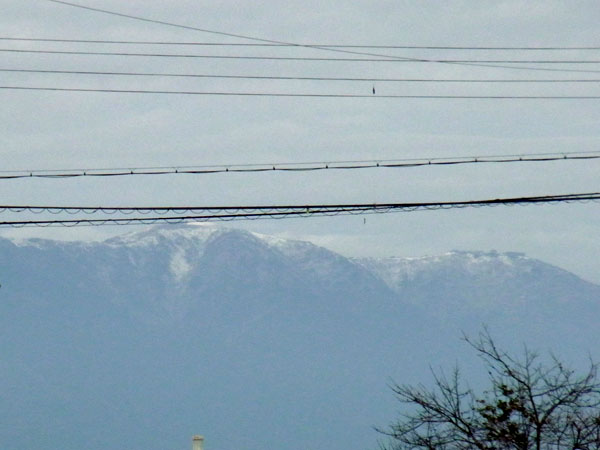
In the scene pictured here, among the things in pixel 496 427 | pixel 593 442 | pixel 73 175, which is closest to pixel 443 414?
pixel 496 427

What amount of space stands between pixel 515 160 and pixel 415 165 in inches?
67.1

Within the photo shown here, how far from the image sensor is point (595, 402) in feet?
84.2

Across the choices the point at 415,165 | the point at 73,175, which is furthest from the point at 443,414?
the point at 73,175

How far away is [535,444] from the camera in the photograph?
24.2m

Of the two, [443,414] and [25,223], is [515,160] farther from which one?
[25,223]

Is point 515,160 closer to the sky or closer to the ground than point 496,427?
closer to the sky

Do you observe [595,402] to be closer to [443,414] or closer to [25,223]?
[443,414]

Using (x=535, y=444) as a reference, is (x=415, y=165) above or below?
above

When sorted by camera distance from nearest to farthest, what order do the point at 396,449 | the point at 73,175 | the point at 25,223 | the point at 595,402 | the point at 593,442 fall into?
1. the point at 25,223
2. the point at 73,175
3. the point at 593,442
4. the point at 595,402
5. the point at 396,449

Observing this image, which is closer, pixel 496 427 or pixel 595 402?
pixel 496 427

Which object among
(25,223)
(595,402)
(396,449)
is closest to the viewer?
(25,223)

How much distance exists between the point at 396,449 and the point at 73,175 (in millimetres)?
11516

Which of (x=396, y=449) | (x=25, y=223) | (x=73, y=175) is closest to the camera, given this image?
(x=25, y=223)

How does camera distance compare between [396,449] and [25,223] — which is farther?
[396,449]
